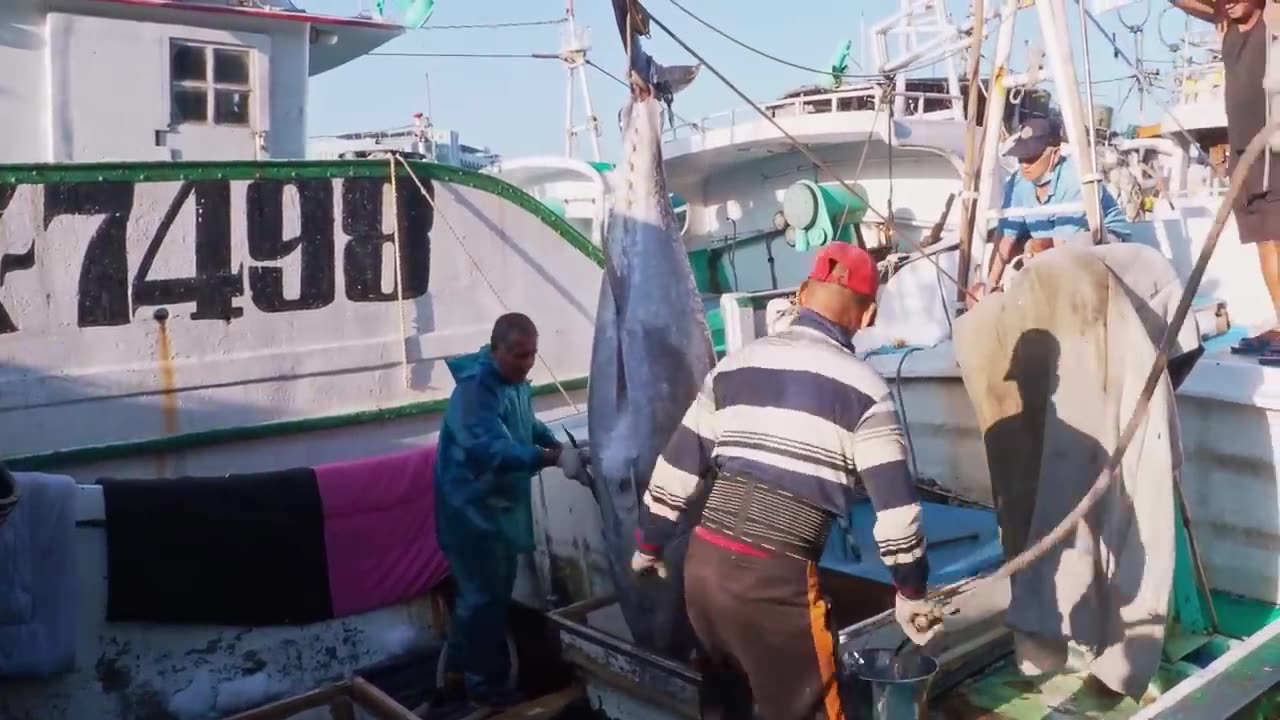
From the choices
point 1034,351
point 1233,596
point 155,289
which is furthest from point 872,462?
point 155,289

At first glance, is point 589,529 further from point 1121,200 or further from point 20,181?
point 1121,200

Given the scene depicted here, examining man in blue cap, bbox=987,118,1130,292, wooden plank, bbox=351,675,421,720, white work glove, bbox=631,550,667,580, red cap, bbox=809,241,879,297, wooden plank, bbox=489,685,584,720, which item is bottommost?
wooden plank, bbox=489,685,584,720

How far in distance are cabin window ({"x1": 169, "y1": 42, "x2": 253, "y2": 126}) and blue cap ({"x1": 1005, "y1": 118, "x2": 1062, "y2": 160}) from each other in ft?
15.8

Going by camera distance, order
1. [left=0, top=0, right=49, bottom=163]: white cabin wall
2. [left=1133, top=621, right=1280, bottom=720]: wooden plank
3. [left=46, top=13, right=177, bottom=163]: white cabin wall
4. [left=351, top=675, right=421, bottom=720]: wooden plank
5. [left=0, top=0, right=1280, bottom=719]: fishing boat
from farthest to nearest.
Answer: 1. [left=46, top=13, right=177, bottom=163]: white cabin wall
2. [left=0, top=0, right=49, bottom=163]: white cabin wall
3. [left=351, top=675, right=421, bottom=720]: wooden plank
4. [left=0, top=0, right=1280, bottom=719]: fishing boat
5. [left=1133, top=621, right=1280, bottom=720]: wooden plank

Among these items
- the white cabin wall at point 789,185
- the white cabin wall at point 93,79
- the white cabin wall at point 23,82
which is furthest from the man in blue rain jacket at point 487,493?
the white cabin wall at point 789,185

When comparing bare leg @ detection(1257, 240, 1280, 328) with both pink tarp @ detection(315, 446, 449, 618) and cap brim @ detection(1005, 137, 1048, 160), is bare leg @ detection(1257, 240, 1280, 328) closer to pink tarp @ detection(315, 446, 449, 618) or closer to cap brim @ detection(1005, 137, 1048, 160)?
cap brim @ detection(1005, 137, 1048, 160)

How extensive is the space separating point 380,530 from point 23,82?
12.7 ft

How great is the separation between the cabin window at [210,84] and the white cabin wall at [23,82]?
73cm

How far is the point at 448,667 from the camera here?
13.6 feet

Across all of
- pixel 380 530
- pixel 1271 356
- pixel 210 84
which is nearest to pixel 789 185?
pixel 210 84

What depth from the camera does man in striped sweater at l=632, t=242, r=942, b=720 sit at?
2428mm

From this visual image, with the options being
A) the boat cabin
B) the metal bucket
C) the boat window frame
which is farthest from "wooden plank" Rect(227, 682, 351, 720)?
the boat window frame

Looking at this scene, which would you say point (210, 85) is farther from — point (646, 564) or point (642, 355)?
point (646, 564)

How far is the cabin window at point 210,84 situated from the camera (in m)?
6.57
